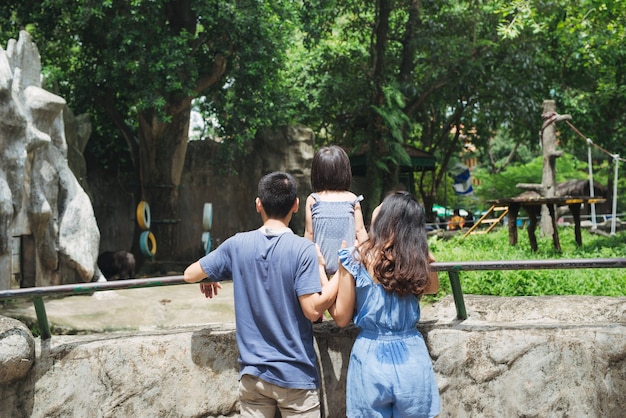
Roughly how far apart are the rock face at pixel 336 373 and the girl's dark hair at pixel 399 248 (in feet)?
1.87

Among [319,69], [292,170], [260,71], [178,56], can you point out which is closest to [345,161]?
[178,56]

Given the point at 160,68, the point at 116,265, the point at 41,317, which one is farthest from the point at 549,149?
the point at 41,317

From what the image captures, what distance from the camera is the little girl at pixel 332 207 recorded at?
11.0 ft

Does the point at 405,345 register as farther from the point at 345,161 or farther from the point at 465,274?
the point at 465,274

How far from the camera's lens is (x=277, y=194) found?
2.82m

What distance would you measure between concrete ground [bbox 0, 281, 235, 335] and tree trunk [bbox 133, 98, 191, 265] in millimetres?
3468

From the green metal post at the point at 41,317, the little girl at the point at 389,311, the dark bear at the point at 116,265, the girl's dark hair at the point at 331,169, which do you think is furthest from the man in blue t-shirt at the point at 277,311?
the dark bear at the point at 116,265

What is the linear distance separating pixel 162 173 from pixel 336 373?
10.9 m

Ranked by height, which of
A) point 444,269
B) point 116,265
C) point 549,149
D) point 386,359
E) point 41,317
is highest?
→ point 549,149

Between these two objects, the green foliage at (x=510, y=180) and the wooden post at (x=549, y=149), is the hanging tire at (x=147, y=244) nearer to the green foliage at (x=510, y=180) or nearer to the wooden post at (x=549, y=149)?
the wooden post at (x=549, y=149)

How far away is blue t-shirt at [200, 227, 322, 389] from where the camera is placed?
2.68 metres

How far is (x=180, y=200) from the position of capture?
51.8 feet

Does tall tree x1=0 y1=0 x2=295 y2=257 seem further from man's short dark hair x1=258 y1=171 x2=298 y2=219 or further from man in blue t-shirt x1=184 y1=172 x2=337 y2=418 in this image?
man in blue t-shirt x1=184 y1=172 x2=337 y2=418

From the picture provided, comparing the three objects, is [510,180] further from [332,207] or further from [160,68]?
[332,207]
